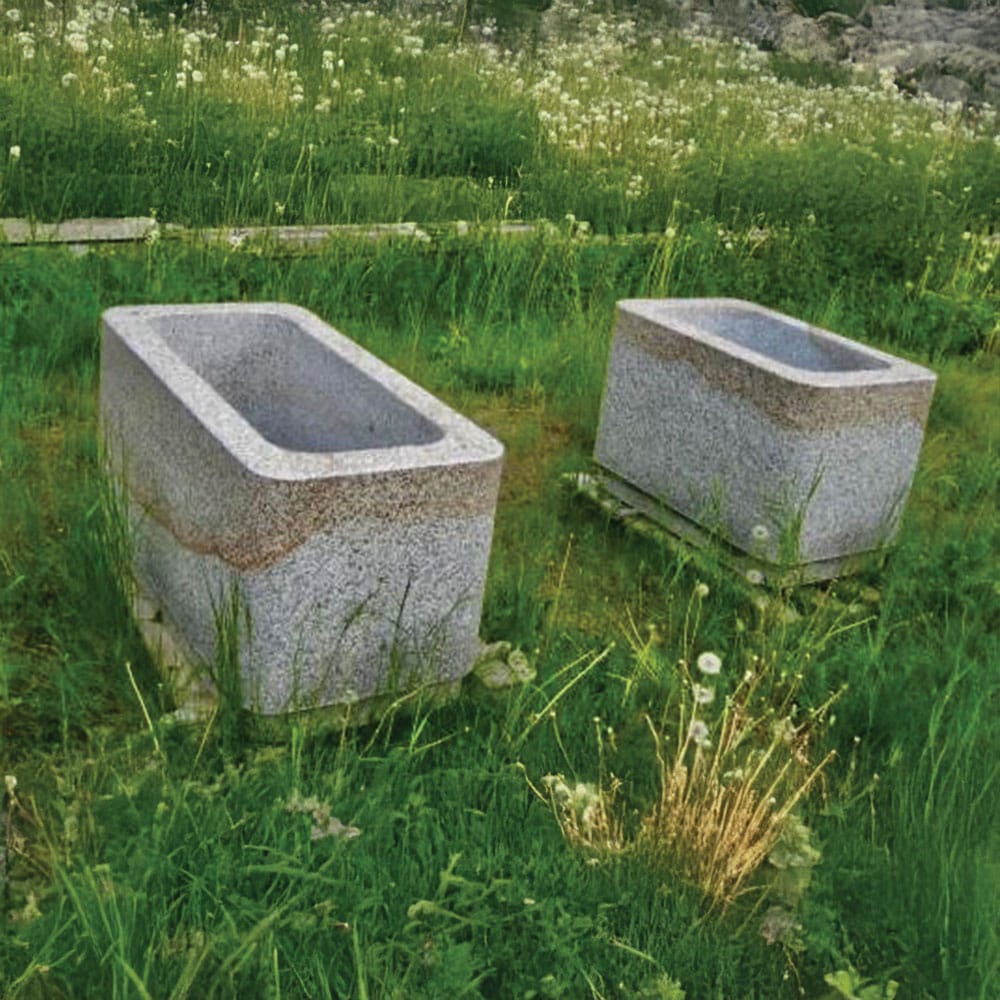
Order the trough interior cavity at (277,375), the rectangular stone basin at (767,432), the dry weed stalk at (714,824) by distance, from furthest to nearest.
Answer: the rectangular stone basin at (767,432), the trough interior cavity at (277,375), the dry weed stalk at (714,824)

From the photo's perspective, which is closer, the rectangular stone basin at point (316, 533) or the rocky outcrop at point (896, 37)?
the rectangular stone basin at point (316, 533)

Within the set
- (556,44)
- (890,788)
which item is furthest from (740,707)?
(556,44)

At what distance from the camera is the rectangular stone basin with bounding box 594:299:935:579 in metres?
4.20

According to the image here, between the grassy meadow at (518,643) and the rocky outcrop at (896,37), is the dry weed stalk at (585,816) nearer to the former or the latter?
the grassy meadow at (518,643)

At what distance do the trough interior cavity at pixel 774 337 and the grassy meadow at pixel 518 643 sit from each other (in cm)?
71

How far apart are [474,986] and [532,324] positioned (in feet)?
14.0

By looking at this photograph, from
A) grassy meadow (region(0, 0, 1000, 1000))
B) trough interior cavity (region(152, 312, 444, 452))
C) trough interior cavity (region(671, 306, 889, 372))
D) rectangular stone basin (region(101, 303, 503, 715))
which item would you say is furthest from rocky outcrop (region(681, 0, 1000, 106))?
rectangular stone basin (region(101, 303, 503, 715))

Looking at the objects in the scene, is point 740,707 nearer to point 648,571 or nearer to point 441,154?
point 648,571

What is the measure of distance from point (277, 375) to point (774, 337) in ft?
6.15

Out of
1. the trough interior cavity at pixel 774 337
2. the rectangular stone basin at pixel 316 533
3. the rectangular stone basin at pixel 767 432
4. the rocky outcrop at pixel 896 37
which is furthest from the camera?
the rocky outcrop at pixel 896 37

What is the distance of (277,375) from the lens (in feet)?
13.6

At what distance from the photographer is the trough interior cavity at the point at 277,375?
3.83 m

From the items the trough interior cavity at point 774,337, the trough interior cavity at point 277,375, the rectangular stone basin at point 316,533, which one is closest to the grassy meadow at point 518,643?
the rectangular stone basin at point 316,533

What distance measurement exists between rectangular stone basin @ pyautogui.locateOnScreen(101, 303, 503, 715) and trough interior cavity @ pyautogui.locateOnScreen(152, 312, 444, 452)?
Answer: 0.08 m
